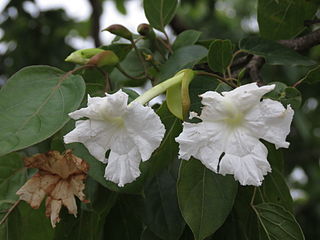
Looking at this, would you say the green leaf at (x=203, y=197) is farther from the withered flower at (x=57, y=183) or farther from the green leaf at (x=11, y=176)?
the green leaf at (x=11, y=176)

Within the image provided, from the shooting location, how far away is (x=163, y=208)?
3.24 feet

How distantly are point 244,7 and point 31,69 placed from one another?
2.35 meters

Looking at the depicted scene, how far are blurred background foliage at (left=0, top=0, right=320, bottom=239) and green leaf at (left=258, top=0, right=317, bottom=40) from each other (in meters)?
0.85

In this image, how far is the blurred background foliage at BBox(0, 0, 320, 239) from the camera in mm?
2223

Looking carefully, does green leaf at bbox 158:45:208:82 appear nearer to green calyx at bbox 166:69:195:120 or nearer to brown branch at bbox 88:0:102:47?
green calyx at bbox 166:69:195:120

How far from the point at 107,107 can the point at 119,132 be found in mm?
48

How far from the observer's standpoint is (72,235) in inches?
38.7

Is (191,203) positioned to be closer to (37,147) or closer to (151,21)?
(151,21)

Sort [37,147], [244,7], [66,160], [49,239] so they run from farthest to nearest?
[244,7]
[37,147]
[49,239]
[66,160]

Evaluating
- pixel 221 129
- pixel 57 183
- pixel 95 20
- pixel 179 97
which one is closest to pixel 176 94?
pixel 179 97

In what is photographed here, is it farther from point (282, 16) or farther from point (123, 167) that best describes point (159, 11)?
point (123, 167)

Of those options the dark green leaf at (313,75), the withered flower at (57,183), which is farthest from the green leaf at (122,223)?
the dark green leaf at (313,75)

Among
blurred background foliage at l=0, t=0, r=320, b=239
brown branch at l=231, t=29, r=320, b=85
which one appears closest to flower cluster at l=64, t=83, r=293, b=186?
brown branch at l=231, t=29, r=320, b=85

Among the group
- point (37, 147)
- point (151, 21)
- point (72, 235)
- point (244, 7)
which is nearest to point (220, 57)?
point (151, 21)
